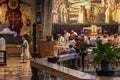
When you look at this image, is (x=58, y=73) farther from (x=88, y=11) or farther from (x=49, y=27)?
→ (x=88, y=11)

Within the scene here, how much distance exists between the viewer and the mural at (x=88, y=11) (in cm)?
3030

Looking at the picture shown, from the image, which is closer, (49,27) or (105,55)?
(105,55)

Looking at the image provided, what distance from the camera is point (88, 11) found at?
→ 30.6 metres

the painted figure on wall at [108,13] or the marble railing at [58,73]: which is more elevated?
the painted figure on wall at [108,13]

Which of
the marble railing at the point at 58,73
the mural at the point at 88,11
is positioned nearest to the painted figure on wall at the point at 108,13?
the mural at the point at 88,11

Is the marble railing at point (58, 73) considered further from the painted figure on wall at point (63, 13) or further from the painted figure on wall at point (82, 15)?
the painted figure on wall at point (82, 15)

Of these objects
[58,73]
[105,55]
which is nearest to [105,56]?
[105,55]

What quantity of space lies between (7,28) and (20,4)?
199 cm

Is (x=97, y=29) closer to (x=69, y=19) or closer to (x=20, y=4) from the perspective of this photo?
(x=69, y=19)

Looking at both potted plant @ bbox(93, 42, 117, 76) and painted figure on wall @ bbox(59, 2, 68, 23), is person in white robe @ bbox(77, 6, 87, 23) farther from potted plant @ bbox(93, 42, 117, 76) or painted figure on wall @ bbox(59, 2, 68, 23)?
potted plant @ bbox(93, 42, 117, 76)

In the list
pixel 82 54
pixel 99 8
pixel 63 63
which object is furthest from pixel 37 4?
pixel 63 63

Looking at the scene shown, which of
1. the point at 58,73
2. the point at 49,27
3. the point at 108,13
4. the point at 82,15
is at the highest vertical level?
the point at 108,13

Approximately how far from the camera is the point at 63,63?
9.72 metres

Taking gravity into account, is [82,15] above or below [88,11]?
below
